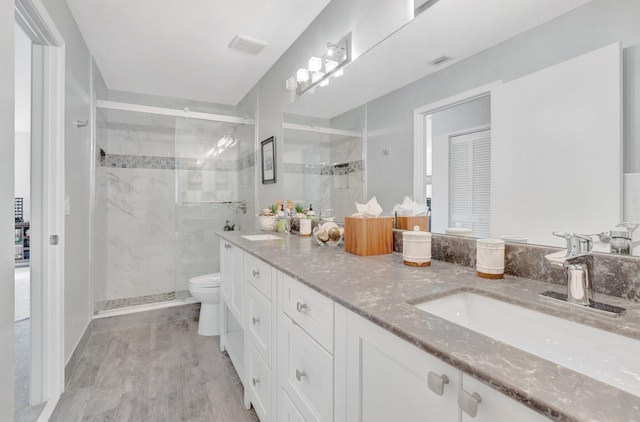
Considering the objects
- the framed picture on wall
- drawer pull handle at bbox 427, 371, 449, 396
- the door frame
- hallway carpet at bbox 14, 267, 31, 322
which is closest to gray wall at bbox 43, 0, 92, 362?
the door frame

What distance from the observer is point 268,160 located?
2914 millimetres

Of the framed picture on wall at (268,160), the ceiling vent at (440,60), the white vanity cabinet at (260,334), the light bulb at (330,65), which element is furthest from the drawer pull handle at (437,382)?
the framed picture on wall at (268,160)

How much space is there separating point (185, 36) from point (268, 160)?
3.73 feet

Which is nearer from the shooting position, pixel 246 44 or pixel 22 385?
pixel 22 385

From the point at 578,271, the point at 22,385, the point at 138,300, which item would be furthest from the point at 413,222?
the point at 138,300

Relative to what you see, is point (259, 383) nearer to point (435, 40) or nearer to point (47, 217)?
point (47, 217)

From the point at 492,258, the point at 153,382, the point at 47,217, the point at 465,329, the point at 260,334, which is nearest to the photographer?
the point at 465,329

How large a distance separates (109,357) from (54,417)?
2.16ft

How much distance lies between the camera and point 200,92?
3.37 meters

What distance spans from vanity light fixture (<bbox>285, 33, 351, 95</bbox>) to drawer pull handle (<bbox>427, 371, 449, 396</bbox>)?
171 centimetres

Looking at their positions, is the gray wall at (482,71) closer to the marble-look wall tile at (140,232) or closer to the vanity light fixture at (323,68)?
the vanity light fixture at (323,68)

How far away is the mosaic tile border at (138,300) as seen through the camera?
312cm

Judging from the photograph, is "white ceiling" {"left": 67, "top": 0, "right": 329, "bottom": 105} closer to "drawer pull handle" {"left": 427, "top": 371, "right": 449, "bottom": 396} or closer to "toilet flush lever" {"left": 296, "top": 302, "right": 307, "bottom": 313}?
"toilet flush lever" {"left": 296, "top": 302, "right": 307, "bottom": 313}

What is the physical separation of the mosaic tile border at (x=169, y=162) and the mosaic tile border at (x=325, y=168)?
92 centimetres
